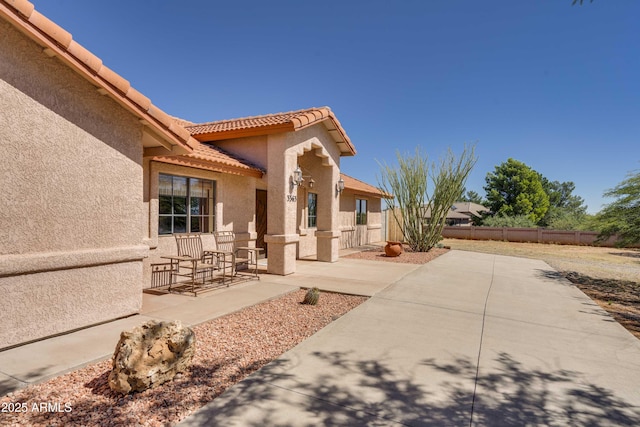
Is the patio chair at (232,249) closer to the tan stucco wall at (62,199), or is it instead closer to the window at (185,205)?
the window at (185,205)

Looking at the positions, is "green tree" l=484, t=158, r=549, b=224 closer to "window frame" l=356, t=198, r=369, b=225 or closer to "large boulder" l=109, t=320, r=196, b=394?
"window frame" l=356, t=198, r=369, b=225

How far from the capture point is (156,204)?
23.8 feet

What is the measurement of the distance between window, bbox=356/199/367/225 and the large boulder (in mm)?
17118

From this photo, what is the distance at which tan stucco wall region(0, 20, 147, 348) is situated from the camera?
3930mm

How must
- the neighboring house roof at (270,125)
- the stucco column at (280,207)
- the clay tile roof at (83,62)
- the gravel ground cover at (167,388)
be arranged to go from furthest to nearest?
the stucco column at (280,207), the neighboring house roof at (270,125), the clay tile roof at (83,62), the gravel ground cover at (167,388)

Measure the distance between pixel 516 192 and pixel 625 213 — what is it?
35085 millimetres

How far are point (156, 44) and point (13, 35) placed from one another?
9.88 metres

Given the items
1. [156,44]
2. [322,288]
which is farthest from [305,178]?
[156,44]

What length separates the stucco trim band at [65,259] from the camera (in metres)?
3.91

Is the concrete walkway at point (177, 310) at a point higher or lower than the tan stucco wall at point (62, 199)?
lower

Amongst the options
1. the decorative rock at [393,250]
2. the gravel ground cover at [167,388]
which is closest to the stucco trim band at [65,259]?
the gravel ground cover at [167,388]

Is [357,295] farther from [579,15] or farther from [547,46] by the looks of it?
[547,46]

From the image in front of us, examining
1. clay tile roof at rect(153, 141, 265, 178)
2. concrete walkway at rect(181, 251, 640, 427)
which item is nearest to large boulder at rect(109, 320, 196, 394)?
concrete walkway at rect(181, 251, 640, 427)

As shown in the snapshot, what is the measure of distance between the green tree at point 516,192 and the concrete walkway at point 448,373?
3905 cm
